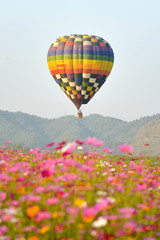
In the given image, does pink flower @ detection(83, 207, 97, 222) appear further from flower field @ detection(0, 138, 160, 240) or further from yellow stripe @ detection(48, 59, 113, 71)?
yellow stripe @ detection(48, 59, 113, 71)

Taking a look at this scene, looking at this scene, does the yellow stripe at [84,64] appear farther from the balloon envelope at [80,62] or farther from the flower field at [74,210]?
the flower field at [74,210]

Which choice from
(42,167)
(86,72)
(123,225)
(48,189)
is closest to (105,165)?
(42,167)

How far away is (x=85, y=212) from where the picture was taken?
15.0 feet

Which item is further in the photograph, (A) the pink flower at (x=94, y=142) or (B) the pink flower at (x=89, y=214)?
(A) the pink flower at (x=94, y=142)

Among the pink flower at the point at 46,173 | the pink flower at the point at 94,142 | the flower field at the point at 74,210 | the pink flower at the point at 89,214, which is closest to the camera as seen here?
the pink flower at the point at 89,214

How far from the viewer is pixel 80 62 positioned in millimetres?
28453

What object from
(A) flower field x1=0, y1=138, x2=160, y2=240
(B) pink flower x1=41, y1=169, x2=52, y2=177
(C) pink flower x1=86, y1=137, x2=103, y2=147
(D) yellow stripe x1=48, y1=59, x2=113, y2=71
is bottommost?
(A) flower field x1=0, y1=138, x2=160, y2=240

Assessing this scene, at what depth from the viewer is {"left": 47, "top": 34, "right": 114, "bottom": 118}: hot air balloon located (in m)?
28.4

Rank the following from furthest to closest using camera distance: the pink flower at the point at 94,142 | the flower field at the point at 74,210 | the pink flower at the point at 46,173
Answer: the pink flower at the point at 94,142
the pink flower at the point at 46,173
the flower field at the point at 74,210

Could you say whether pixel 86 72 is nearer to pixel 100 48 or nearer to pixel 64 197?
pixel 100 48

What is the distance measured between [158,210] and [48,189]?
2470 mm

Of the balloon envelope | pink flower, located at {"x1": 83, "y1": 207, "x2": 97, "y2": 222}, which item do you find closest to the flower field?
pink flower, located at {"x1": 83, "y1": 207, "x2": 97, "y2": 222}

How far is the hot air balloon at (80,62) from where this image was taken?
2842 centimetres

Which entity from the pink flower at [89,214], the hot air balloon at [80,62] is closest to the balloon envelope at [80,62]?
the hot air balloon at [80,62]
